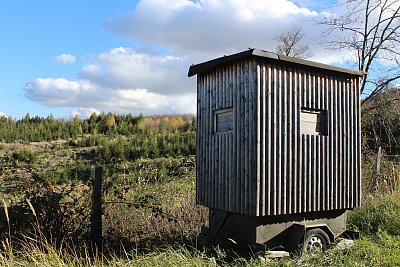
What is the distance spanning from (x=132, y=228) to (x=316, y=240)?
329cm

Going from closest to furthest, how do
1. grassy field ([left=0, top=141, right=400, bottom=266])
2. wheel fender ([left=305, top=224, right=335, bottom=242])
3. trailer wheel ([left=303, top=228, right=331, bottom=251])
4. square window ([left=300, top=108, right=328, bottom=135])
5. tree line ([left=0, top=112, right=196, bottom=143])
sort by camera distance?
grassy field ([left=0, top=141, right=400, bottom=266])
trailer wheel ([left=303, top=228, right=331, bottom=251])
wheel fender ([left=305, top=224, right=335, bottom=242])
square window ([left=300, top=108, right=328, bottom=135])
tree line ([left=0, top=112, right=196, bottom=143])

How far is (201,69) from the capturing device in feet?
23.3

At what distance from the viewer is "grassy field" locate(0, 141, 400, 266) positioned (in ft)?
17.6

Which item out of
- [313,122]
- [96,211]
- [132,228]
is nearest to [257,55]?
[313,122]

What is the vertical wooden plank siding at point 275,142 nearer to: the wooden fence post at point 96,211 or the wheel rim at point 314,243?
the wheel rim at point 314,243

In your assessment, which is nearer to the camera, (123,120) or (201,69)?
(201,69)

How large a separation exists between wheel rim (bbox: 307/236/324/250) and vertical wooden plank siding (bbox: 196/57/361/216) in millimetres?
476

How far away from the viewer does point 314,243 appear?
21.2 ft

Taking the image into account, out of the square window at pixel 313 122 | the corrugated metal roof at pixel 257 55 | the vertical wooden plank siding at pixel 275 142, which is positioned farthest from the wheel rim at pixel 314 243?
the corrugated metal roof at pixel 257 55

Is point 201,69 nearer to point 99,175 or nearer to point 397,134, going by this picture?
point 99,175

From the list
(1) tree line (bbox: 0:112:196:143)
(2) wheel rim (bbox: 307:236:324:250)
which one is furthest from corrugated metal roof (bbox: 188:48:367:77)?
(1) tree line (bbox: 0:112:196:143)

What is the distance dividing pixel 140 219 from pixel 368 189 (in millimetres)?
6770

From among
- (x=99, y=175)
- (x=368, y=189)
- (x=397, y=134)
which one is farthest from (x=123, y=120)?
(x=99, y=175)

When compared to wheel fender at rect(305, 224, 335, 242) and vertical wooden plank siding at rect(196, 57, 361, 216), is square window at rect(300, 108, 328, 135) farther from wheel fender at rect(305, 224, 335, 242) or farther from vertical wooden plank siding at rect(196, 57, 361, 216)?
wheel fender at rect(305, 224, 335, 242)
